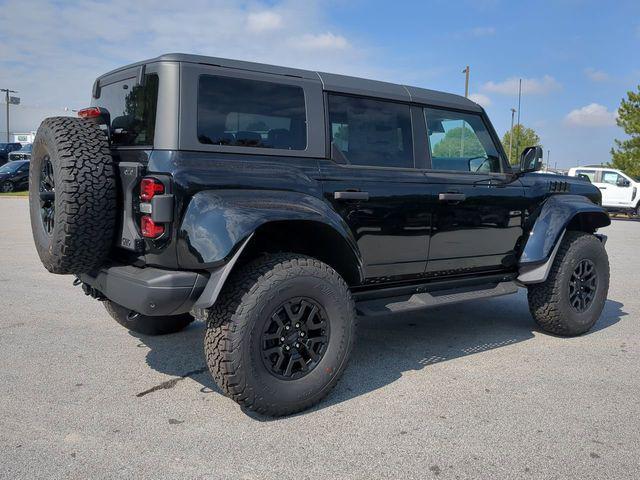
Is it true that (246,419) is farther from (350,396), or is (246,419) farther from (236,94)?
(236,94)

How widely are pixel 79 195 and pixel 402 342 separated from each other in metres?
2.82

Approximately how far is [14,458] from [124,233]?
123 centimetres

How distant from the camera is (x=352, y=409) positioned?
332cm

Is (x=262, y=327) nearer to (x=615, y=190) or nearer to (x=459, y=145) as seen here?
(x=459, y=145)

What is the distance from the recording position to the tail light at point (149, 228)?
2.94m

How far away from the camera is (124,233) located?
123 inches

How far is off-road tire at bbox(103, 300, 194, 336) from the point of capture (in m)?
4.41

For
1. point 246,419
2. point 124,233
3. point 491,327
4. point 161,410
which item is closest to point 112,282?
point 124,233

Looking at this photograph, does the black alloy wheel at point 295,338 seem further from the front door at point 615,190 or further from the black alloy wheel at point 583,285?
the front door at point 615,190

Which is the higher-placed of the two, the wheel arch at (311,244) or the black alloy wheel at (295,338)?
the wheel arch at (311,244)

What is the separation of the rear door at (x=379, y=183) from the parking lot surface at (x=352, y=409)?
84cm

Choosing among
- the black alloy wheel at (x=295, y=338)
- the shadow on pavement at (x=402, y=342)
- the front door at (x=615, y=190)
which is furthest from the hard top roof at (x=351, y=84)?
the front door at (x=615, y=190)

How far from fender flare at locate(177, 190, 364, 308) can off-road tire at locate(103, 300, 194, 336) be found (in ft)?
5.46

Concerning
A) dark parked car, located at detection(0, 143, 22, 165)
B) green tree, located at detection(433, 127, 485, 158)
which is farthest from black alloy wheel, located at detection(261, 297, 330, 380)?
dark parked car, located at detection(0, 143, 22, 165)
